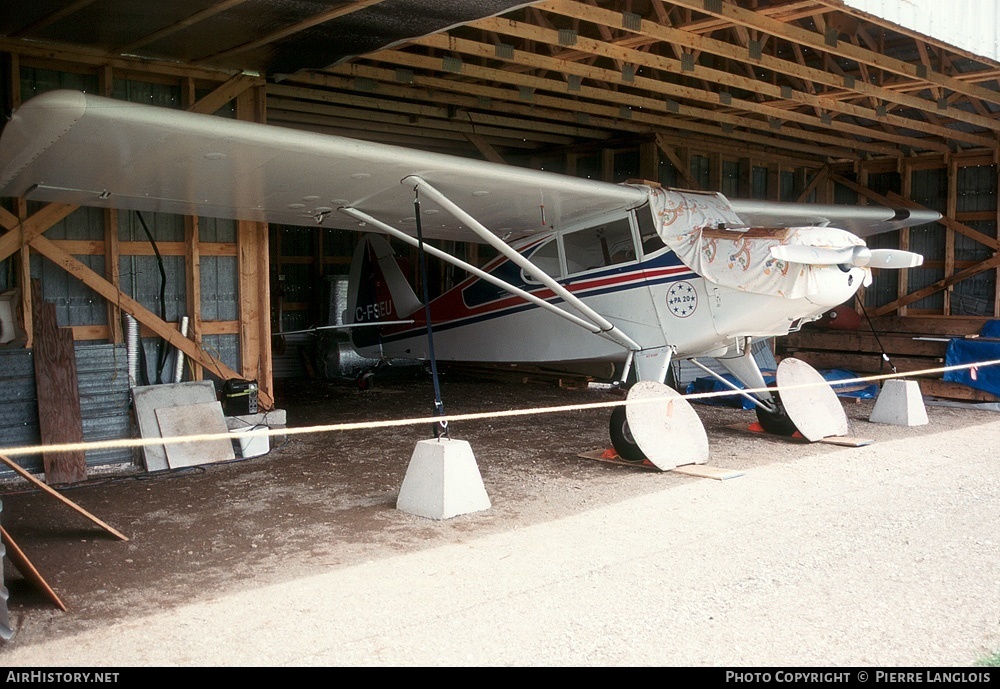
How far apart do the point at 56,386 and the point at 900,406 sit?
8.45m

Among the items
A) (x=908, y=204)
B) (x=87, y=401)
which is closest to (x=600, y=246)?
(x=87, y=401)

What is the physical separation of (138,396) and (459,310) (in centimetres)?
434

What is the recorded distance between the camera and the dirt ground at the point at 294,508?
419 cm

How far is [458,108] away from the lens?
11.0 meters

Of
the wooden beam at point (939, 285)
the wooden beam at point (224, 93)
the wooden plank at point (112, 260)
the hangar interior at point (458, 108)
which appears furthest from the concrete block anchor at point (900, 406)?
the wooden plank at point (112, 260)

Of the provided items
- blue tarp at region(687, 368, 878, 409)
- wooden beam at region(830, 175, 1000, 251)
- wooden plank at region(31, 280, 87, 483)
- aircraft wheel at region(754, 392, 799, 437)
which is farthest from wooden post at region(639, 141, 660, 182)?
wooden plank at region(31, 280, 87, 483)

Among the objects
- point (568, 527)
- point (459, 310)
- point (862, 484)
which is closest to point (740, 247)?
point (862, 484)

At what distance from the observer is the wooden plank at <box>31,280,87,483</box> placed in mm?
6656

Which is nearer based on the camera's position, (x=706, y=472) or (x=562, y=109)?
(x=706, y=472)

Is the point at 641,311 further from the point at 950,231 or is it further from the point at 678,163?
the point at 950,231

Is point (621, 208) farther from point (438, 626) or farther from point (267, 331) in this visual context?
point (438, 626)

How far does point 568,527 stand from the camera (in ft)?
17.1

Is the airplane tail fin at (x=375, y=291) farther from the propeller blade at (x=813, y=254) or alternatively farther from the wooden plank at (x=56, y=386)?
the propeller blade at (x=813, y=254)

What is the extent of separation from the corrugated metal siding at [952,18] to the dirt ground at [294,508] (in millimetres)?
3791
